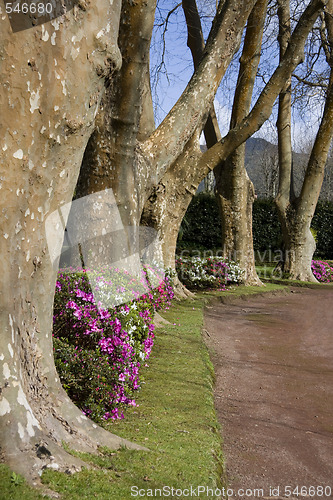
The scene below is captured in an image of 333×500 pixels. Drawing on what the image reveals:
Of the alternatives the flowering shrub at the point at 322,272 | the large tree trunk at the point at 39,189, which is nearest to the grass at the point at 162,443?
the large tree trunk at the point at 39,189

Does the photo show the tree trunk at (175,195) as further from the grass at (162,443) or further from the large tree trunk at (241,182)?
the grass at (162,443)

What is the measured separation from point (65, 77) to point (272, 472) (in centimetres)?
295

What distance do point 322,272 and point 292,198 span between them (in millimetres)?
3122

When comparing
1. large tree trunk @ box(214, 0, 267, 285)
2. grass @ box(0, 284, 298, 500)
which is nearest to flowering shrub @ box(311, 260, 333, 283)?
large tree trunk @ box(214, 0, 267, 285)

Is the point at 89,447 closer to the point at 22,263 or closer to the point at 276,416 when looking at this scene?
the point at 22,263

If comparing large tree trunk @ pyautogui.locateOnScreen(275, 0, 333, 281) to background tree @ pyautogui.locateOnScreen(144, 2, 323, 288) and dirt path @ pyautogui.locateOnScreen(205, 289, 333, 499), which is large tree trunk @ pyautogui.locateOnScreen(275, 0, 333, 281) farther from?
dirt path @ pyautogui.locateOnScreen(205, 289, 333, 499)

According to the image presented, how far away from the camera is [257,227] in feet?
73.4

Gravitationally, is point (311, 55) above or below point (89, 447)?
above

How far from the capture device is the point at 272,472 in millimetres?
3461

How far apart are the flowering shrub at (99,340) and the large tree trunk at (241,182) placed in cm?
849

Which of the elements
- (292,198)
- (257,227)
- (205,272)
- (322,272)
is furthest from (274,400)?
(257,227)

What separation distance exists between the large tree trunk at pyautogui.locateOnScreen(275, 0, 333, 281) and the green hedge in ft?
20.2

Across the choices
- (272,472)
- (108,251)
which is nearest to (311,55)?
(108,251)

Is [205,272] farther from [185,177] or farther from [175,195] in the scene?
[185,177]
